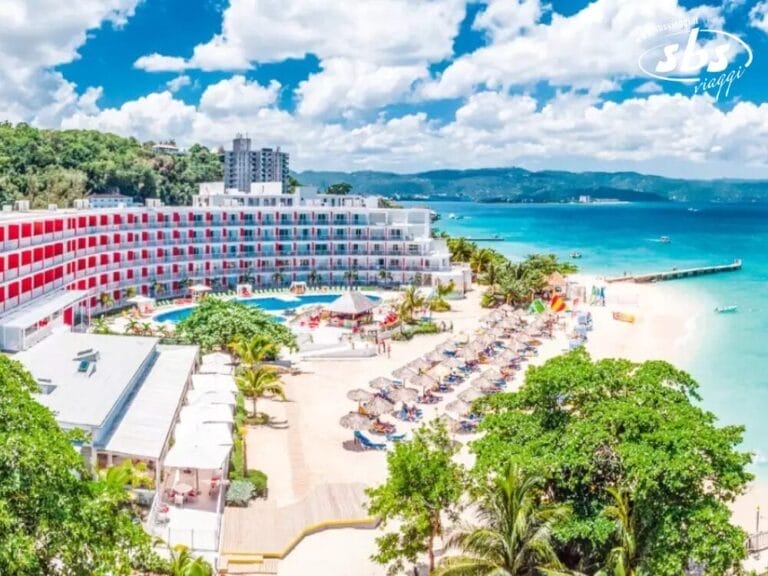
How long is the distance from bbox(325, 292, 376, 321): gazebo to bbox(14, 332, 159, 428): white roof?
23.7m

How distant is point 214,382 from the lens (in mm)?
35406

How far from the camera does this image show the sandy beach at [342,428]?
22797mm

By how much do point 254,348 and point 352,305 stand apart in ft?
59.8

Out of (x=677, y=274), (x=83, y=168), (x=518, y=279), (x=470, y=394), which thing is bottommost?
(x=470, y=394)

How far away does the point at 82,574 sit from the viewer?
1195 cm

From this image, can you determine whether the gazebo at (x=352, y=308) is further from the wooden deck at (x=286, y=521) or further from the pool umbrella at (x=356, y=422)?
the wooden deck at (x=286, y=521)

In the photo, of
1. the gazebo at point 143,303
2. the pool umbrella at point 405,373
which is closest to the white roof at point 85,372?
the pool umbrella at point 405,373

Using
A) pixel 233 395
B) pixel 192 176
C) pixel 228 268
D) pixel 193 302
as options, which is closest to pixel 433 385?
pixel 233 395

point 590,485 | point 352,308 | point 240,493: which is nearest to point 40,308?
point 240,493

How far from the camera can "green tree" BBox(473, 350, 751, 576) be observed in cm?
1488

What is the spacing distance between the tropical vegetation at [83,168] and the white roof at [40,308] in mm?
59853

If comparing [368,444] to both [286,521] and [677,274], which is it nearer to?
[286,521]

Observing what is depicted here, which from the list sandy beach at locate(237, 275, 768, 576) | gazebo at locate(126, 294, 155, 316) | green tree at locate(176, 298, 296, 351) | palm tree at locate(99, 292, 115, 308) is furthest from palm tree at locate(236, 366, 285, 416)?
gazebo at locate(126, 294, 155, 316)

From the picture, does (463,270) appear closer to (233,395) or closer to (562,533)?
(233,395)
